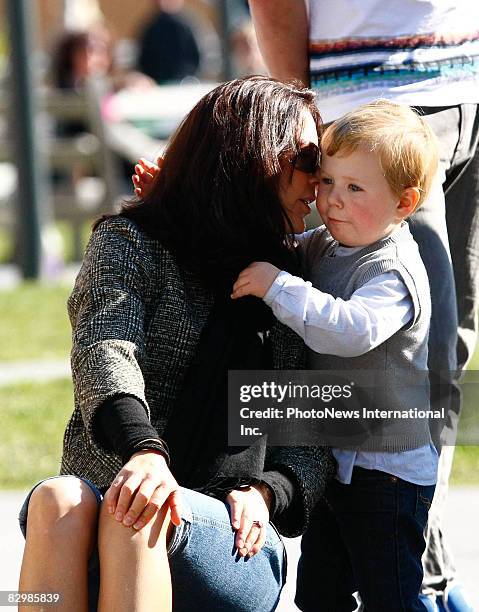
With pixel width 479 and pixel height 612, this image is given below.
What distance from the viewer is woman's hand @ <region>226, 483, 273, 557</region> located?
2467 mm

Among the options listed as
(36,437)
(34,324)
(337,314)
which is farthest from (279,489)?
(34,324)

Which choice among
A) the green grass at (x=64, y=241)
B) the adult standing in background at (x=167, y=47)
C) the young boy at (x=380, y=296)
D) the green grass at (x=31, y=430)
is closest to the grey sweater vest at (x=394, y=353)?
the young boy at (x=380, y=296)

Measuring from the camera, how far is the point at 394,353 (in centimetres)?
266

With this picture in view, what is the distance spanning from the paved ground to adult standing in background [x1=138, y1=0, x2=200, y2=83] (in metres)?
9.67

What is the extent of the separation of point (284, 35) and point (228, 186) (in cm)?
58

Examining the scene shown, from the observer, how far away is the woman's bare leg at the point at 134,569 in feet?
7.50

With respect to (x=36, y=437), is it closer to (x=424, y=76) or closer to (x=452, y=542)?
(x=452, y=542)

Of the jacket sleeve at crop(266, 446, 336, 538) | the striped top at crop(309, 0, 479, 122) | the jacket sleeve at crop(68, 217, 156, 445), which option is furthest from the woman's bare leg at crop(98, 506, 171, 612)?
the striped top at crop(309, 0, 479, 122)

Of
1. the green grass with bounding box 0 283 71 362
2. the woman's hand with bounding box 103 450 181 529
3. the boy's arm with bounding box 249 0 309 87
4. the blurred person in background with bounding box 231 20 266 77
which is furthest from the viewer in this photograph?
the blurred person in background with bounding box 231 20 266 77

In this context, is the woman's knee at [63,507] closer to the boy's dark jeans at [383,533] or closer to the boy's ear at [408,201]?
the boy's dark jeans at [383,533]

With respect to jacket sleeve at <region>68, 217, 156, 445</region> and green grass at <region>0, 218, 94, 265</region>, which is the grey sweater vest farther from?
green grass at <region>0, 218, 94, 265</region>

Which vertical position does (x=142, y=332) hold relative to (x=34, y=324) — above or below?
above

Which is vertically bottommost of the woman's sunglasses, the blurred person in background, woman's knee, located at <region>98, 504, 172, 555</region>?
the blurred person in background

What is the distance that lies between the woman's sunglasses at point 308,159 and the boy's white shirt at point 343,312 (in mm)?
261
